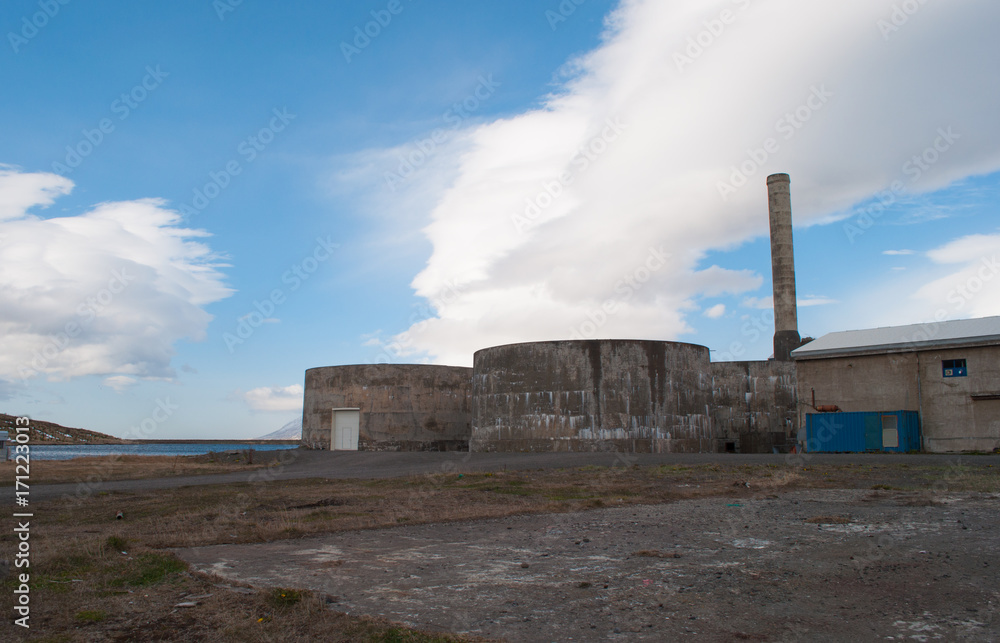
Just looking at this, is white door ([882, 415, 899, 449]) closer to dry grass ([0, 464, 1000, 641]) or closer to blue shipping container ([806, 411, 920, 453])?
blue shipping container ([806, 411, 920, 453])

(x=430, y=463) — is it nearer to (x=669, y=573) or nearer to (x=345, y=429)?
(x=345, y=429)

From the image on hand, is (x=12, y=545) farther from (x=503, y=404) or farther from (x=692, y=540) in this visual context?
(x=503, y=404)

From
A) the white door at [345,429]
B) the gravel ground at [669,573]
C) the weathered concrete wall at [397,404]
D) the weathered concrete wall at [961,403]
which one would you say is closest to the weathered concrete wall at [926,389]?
the weathered concrete wall at [961,403]

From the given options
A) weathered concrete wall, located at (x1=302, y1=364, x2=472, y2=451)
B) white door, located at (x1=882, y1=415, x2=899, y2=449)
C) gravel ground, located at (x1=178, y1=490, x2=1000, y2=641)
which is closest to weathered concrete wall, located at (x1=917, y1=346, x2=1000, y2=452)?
white door, located at (x1=882, y1=415, x2=899, y2=449)

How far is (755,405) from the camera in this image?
33375 millimetres

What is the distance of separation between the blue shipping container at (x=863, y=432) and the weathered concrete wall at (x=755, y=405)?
5.55 m

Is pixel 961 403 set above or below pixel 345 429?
above

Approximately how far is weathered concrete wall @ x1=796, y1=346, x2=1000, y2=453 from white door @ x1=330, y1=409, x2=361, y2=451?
19.6 metres

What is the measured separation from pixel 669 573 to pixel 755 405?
2928cm

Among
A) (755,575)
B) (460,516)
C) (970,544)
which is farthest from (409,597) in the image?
(970,544)

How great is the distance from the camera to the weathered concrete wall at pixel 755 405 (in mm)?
32750

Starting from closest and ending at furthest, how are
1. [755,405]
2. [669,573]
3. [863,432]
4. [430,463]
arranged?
1. [669,573]
2. [430,463]
3. [863,432]
4. [755,405]

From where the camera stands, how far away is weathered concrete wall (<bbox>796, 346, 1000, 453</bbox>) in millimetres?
24484

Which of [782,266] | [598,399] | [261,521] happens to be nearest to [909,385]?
[598,399]
